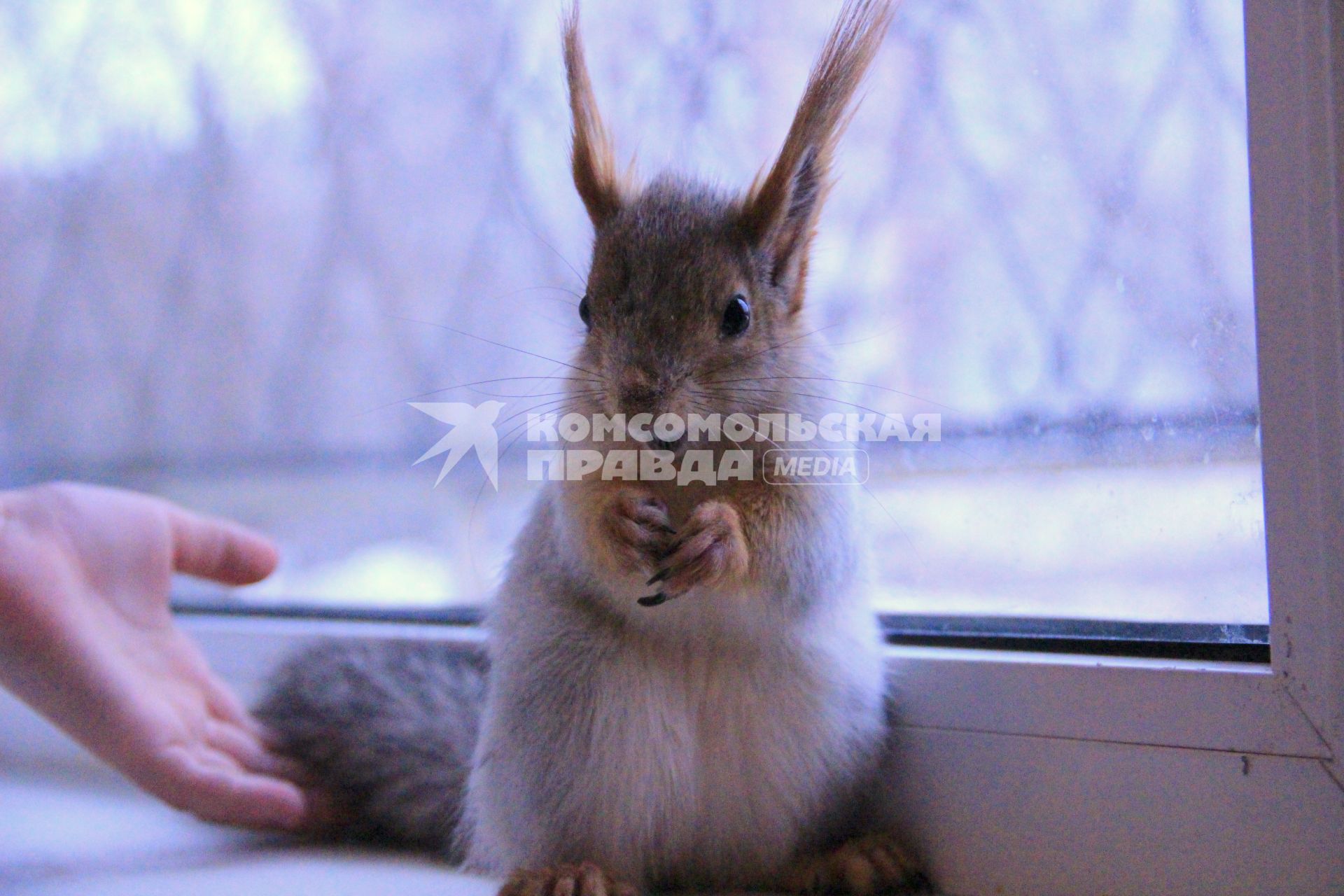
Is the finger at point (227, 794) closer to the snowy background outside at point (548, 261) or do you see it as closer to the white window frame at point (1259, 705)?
the snowy background outside at point (548, 261)

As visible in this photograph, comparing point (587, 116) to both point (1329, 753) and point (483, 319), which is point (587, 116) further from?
point (1329, 753)

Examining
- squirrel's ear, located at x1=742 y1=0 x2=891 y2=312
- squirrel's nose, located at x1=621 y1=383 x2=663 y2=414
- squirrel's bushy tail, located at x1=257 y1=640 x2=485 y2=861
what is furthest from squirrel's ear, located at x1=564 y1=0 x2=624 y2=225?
squirrel's bushy tail, located at x1=257 y1=640 x2=485 y2=861

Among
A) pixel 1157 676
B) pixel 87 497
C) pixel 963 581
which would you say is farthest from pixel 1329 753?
pixel 87 497

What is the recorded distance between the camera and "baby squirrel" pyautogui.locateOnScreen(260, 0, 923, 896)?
0.92 m

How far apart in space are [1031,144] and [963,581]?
20.0 inches

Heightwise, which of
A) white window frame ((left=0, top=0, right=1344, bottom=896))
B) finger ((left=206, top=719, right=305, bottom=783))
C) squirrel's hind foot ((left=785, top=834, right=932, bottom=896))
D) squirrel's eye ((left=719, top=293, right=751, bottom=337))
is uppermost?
squirrel's eye ((left=719, top=293, right=751, bottom=337))

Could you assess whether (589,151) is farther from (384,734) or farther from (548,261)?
(384,734)

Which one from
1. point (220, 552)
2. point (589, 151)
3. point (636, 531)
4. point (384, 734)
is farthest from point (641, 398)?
point (220, 552)

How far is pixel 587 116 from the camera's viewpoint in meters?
1.05

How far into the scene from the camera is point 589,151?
3.51 feet

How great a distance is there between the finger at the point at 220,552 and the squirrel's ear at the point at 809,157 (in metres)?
0.76

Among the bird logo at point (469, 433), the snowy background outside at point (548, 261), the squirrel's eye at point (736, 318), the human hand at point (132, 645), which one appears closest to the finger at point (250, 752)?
the human hand at point (132, 645)

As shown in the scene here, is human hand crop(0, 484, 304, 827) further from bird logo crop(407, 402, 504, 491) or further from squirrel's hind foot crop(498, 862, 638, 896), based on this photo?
squirrel's hind foot crop(498, 862, 638, 896)

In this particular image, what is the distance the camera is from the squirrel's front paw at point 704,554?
2.89 feet
